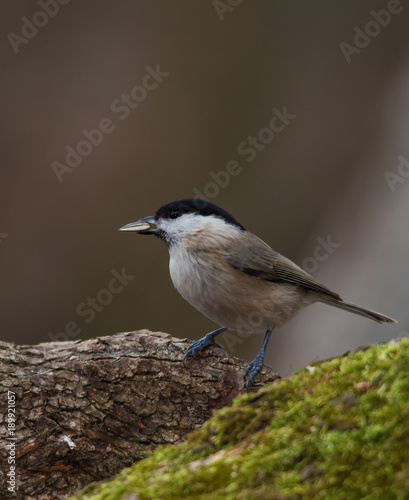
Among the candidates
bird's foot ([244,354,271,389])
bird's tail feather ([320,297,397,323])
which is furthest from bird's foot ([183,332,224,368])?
bird's tail feather ([320,297,397,323])

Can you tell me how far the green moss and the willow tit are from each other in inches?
60.6

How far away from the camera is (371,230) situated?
772 centimetres

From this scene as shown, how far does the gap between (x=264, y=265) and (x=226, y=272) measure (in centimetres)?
35

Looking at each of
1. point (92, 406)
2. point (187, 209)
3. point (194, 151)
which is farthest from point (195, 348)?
point (194, 151)

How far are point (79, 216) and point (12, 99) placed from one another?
1.48 metres

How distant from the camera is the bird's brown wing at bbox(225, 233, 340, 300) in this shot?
133 inches

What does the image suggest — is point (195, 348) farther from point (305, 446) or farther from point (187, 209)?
point (305, 446)

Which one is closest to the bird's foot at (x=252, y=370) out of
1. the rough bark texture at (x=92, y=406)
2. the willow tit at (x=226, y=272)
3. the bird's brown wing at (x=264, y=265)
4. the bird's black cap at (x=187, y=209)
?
the rough bark texture at (x=92, y=406)

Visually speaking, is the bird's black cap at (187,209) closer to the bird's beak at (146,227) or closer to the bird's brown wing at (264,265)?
the bird's beak at (146,227)

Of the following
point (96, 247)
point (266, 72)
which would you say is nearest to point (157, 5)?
point (266, 72)

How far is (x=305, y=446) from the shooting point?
46.1 inches

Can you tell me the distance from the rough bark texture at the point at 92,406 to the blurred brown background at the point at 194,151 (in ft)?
11.9

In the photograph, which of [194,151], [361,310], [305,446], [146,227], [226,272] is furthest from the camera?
[194,151]

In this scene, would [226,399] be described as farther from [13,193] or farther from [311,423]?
[13,193]
